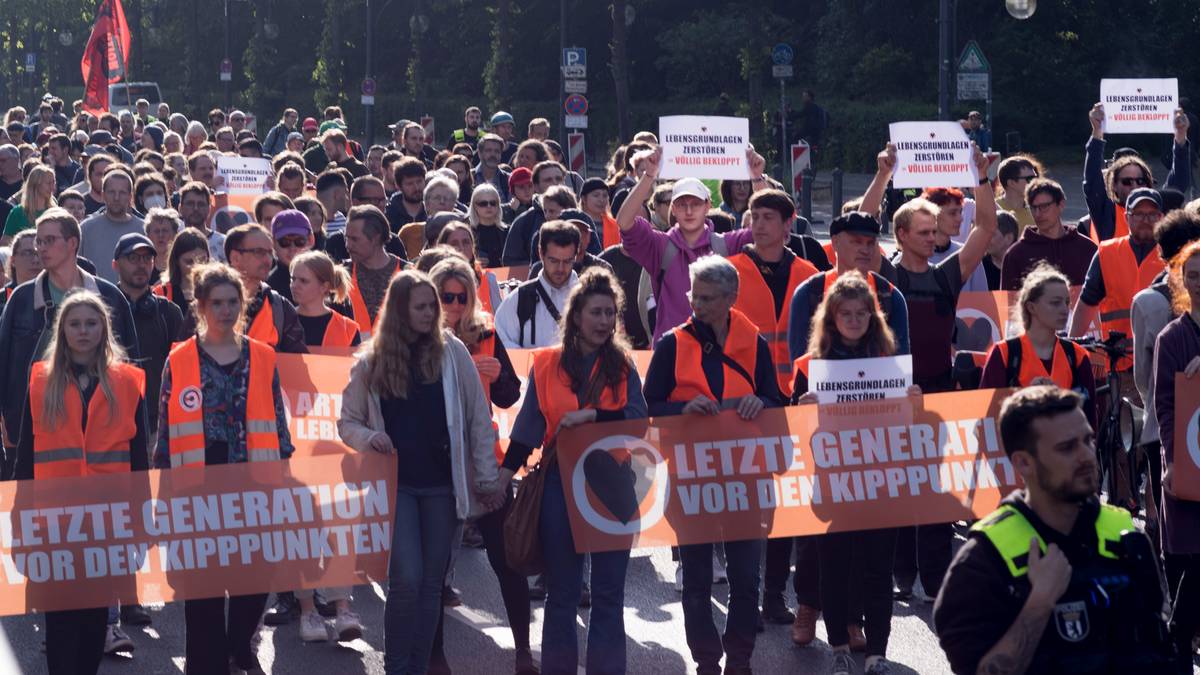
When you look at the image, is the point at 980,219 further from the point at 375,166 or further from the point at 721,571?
the point at 375,166

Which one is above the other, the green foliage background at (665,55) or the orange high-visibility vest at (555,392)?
the green foliage background at (665,55)

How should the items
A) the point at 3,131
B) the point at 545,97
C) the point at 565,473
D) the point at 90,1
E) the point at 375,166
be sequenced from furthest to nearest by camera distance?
the point at 90,1 → the point at 545,97 → the point at 3,131 → the point at 375,166 → the point at 565,473

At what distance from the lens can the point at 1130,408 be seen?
370 inches

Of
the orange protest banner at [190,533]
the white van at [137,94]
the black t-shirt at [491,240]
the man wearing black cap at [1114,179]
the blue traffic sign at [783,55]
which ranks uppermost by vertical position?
the white van at [137,94]

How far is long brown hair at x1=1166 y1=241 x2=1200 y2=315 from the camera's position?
7195 mm

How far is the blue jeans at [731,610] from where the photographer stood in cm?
740

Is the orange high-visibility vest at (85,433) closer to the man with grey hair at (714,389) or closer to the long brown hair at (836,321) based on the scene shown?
the man with grey hair at (714,389)

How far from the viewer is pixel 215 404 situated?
7.35 meters

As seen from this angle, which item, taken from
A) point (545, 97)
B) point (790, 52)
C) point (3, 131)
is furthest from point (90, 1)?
point (3, 131)

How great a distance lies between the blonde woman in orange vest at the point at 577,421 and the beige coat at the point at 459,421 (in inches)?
6.9

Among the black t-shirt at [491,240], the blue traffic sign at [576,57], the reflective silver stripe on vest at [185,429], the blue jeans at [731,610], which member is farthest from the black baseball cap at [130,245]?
the blue traffic sign at [576,57]

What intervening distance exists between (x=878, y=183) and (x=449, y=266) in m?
2.80

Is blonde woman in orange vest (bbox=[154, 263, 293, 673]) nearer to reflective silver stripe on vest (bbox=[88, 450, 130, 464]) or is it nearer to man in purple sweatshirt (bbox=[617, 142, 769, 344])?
reflective silver stripe on vest (bbox=[88, 450, 130, 464])

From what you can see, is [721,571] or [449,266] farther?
[721,571]
